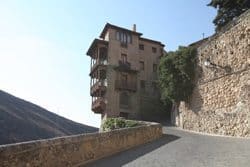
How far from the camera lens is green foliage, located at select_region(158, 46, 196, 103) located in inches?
1258

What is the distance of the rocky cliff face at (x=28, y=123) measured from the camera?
227 feet

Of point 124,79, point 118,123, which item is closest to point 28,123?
point 124,79

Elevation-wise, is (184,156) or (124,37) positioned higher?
(124,37)

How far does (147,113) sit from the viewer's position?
45.1 m

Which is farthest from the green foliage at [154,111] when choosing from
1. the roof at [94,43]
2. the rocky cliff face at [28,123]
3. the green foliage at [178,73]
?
the rocky cliff face at [28,123]

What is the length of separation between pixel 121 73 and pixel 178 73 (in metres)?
12.5

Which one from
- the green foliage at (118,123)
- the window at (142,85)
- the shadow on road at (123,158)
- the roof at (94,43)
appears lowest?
the shadow on road at (123,158)

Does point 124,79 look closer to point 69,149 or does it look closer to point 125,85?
point 125,85

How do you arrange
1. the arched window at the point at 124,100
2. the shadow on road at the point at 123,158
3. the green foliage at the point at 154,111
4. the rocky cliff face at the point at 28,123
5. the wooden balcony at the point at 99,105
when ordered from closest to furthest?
1. the shadow on road at the point at 123,158
2. the wooden balcony at the point at 99,105
3. the arched window at the point at 124,100
4. the green foliage at the point at 154,111
5. the rocky cliff face at the point at 28,123

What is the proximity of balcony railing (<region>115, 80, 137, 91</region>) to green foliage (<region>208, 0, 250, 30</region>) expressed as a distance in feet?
45.0

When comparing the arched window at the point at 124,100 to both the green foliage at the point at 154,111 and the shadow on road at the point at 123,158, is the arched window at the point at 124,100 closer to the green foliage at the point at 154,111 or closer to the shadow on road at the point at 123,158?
the green foliage at the point at 154,111

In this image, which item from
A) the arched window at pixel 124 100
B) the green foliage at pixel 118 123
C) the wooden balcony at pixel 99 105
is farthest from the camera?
the arched window at pixel 124 100

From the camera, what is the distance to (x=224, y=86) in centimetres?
2680

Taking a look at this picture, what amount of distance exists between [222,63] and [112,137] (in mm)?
14026
